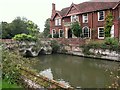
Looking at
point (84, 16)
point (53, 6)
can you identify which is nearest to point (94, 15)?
point (84, 16)

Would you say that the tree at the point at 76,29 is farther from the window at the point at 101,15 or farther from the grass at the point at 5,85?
the grass at the point at 5,85

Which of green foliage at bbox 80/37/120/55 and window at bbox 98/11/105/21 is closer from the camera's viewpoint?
green foliage at bbox 80/37/120/55

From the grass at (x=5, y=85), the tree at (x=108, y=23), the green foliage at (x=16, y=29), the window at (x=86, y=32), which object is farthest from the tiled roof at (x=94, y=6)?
the grass at (x=5, y=85)

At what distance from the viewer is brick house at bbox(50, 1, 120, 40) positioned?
Answer: 2924cm

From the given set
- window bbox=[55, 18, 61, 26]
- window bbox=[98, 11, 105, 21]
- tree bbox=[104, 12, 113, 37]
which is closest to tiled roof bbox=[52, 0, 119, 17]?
window bbox=[98, 11, 105, 21]

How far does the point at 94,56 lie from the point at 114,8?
25.4 feet

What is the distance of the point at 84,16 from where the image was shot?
34.8 meters

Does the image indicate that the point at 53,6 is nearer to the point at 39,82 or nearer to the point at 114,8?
the point at 114,8

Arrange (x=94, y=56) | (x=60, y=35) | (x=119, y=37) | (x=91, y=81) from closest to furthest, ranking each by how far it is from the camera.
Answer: (x=91, y=81) → (x=94, y=56) → (x=119, y=37) → (x=60, y=35)

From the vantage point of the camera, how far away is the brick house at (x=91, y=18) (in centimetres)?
2924

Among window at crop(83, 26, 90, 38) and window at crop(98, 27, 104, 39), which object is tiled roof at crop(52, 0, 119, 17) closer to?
window at crop(83, 26, 90, 38)

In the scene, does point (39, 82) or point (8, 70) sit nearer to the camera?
point (39, 82)

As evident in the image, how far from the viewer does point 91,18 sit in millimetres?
33156

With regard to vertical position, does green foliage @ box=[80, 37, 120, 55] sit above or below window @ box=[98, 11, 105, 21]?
below
